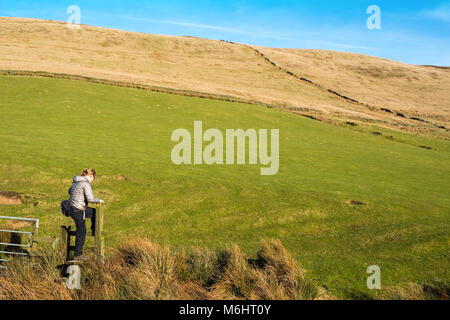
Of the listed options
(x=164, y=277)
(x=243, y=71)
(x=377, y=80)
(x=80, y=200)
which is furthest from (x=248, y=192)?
(x=377, y=80)

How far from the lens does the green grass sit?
9961 mm

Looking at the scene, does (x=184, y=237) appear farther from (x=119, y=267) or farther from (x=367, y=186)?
(x=367, y=186)

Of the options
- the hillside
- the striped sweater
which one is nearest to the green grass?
the striped sweater

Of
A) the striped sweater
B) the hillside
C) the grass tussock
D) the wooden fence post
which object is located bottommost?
the grass tussock

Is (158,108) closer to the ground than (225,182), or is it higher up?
higher up

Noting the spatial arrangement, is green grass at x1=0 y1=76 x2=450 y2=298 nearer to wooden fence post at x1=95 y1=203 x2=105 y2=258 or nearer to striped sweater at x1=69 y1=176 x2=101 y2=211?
wooden fence post at x1=95 y1=203 x2=105 y2=258

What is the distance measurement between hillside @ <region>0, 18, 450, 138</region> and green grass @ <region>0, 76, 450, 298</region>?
1402 centimetres

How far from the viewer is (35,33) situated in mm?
Answer: 63562

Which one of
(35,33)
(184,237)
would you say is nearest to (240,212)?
(184,237)

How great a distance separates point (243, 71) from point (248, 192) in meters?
46.1

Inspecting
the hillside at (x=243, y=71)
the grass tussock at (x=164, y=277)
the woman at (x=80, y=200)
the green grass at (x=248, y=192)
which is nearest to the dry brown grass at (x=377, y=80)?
the hillside at (x=243, y=71)

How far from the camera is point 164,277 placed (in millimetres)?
7180

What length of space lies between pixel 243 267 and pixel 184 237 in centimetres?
317
